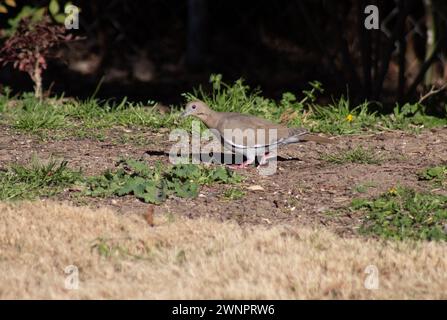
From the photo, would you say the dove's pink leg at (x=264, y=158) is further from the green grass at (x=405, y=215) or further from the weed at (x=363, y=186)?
the green grass at (x=405, y=215)

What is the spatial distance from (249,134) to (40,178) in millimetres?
1779

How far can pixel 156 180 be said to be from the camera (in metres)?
8.10

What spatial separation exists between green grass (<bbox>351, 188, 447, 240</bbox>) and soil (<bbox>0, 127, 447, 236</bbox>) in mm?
138

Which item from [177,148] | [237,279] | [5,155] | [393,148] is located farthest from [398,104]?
[237,279]

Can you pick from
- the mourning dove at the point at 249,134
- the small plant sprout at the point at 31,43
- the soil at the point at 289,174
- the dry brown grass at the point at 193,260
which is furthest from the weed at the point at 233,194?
the small plant sprout at the point at 31,43

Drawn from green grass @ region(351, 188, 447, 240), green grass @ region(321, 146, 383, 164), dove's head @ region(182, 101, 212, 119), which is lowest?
green grass @ region(351, 188, 447, 240)

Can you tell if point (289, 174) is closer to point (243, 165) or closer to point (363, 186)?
point (243, 165)

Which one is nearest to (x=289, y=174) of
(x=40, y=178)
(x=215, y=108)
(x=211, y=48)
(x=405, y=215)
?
(x=405, y=215)

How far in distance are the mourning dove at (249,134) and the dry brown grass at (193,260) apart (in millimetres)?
1313

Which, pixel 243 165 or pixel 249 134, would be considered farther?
pixel 243 165

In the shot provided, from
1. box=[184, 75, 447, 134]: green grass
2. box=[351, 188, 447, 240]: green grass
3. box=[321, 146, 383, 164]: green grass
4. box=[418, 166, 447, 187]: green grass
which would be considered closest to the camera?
box=[351, 188, 447, 240]: green grass

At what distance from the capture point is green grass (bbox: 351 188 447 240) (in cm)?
707

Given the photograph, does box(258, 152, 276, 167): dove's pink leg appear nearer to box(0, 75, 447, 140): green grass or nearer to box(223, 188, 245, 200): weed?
box(223, 188, 245, 200): weed

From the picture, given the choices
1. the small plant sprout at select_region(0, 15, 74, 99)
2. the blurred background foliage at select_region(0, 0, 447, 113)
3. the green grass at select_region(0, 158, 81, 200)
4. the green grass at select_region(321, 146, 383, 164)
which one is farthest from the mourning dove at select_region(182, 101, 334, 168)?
the blurred background foliage at select_region(0, 0, 447, 113)
